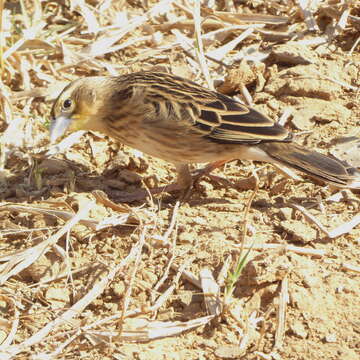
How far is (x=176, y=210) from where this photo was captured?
572 cm

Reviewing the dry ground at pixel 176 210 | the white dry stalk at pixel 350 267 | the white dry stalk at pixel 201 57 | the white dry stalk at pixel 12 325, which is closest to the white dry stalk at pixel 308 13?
the dry ground at pixel 176 210

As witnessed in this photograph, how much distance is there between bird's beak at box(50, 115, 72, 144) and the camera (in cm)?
621

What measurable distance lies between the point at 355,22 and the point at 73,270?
407cm

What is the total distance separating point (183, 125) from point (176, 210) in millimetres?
710

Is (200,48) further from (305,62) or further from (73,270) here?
(73,270)

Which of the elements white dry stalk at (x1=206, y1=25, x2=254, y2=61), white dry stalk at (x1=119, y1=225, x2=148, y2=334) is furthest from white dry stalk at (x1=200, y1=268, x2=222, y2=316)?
white dry stalk at (x1=206, y1=25, x2=254, y2=61)

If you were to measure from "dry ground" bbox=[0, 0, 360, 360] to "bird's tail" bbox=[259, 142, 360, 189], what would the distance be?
0.19 metres

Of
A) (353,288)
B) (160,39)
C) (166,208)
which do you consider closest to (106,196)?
(166,208)

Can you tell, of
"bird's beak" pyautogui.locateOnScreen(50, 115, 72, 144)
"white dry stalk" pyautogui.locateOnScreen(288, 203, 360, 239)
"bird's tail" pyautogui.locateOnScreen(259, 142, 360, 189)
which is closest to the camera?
"white dry stalk" pyautogui.locateOnScreen(288, 203, 360, 239)

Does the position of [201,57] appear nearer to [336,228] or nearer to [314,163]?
[314,163]

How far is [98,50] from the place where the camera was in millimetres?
7555

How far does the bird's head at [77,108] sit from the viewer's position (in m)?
6.25

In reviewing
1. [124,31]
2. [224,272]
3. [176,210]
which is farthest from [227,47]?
[224,272]

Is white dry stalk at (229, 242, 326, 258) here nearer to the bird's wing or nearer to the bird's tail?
the bird's tail
